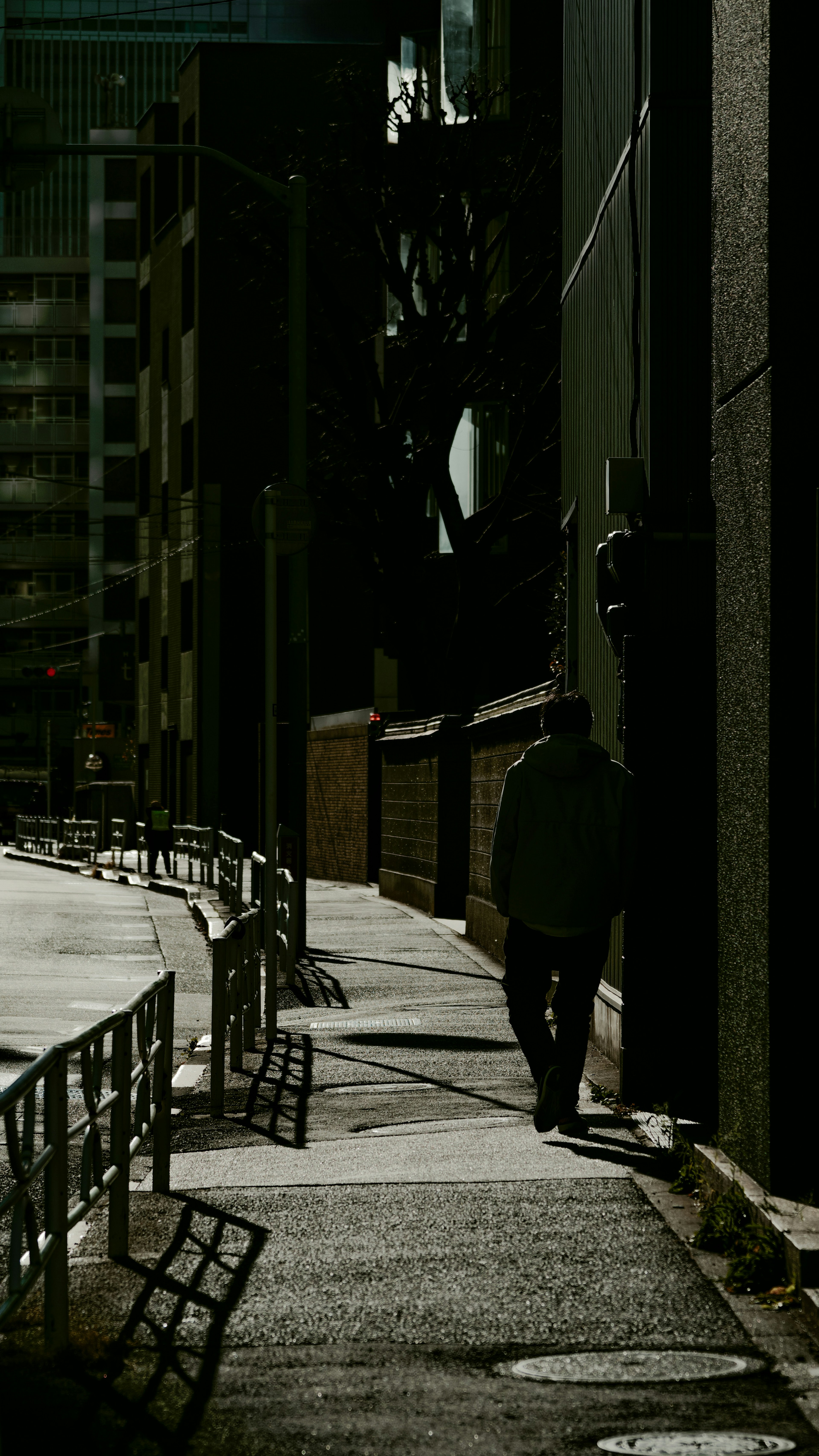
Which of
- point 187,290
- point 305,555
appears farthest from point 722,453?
point 187,290

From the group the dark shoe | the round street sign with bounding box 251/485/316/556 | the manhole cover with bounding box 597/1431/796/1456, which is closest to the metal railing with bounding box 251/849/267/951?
the round street sign with bounding box 251/485/316/556

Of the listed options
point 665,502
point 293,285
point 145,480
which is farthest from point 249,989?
point 145,480

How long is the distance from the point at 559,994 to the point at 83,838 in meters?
37.6

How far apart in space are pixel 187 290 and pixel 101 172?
25724mm

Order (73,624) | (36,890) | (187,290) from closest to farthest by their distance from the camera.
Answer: (36,890) → (187,290) → (73,624)

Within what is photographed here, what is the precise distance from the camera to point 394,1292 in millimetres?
5332

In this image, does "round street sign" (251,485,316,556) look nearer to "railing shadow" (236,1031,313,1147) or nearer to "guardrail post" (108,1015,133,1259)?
"railing shadow" (236,1031,313,1147)

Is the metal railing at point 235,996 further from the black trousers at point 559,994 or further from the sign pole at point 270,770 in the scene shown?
the black trousers at point 559,994

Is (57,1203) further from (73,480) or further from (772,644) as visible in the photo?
(73,480)

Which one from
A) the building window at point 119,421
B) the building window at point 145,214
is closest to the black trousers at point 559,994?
the building window at point 145,214

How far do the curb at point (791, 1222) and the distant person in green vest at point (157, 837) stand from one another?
28283mm

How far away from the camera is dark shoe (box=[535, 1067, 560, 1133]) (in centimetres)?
745

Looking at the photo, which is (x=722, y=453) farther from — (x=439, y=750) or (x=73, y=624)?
(x=73, y=624)

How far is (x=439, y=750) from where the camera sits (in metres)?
22.4
